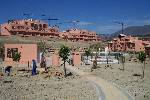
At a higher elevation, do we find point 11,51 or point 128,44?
point 128,44

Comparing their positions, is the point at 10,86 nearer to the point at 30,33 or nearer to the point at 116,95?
the point at 116,95

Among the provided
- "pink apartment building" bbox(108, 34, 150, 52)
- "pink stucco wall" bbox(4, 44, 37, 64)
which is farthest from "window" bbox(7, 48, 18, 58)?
"pink apartment building" bbox(108, 34, 150, 52)

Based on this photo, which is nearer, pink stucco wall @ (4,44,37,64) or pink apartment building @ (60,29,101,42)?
pink stucco wall @ (4,44,37,64)

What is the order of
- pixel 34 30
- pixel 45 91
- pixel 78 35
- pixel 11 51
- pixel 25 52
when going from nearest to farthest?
pixel 45 91, pixel 25 52, pixel 11 51, pixel 34 30, pixel 78 35

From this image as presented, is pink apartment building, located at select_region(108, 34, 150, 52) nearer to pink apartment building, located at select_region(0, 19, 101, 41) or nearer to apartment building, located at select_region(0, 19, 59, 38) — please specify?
pink apartment building, located at select_region(0, 19, 101, 41)

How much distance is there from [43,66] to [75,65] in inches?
335

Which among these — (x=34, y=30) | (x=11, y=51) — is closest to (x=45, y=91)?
(x=11, y=51)

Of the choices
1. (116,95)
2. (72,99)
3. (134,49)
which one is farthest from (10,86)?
(134,49)

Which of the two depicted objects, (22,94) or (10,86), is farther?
(10,86)

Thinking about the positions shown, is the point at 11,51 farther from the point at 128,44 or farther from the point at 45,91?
the point at 128,44

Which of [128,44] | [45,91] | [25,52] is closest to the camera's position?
[45,91]

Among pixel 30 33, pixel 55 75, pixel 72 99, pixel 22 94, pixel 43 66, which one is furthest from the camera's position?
pixel 30 33

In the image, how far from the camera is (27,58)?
166ft

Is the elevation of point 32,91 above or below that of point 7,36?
below
